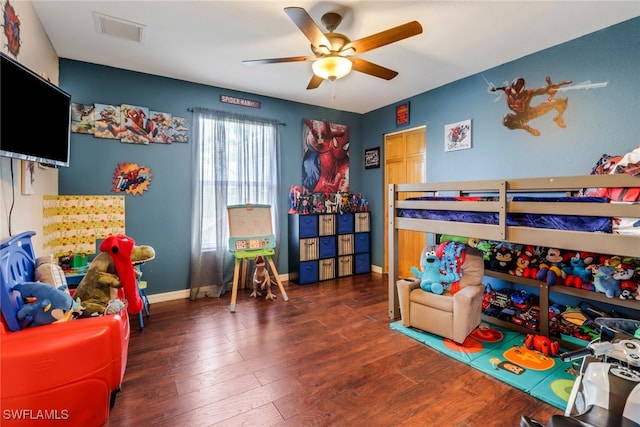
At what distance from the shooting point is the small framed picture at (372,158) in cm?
463

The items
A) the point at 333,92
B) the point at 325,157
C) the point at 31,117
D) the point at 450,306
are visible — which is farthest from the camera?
the point at 325,157

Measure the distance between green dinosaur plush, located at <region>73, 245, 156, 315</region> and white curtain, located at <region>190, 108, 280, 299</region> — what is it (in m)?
1.53

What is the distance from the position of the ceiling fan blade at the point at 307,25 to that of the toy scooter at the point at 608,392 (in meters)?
2.17

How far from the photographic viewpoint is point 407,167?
13.7ft

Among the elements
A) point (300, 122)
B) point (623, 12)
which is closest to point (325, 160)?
point (300, 122)

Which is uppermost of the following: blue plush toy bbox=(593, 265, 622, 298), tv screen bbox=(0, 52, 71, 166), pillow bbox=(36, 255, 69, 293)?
tv screen bbox=(0, 52, 71, 166)

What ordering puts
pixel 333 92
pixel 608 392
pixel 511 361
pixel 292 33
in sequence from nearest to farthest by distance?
pixel 608 392
pixel 511 361
pixel 292 33
pixel 333 92

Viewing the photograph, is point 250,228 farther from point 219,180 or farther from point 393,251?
point 393,251

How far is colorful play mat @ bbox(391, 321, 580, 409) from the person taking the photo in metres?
1.78

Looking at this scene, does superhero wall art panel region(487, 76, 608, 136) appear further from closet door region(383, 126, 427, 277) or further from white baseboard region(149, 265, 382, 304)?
white baseboard region(149, 265, 382, 304)

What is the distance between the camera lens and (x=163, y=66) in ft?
10.1

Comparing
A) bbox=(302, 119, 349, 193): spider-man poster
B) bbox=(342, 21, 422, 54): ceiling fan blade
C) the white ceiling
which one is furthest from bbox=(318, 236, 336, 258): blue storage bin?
bbox=(342, 21, 422, 54): ceiling fan blade

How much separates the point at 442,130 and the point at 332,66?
6.56 ft

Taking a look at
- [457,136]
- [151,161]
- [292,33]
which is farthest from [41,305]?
[457,136]
